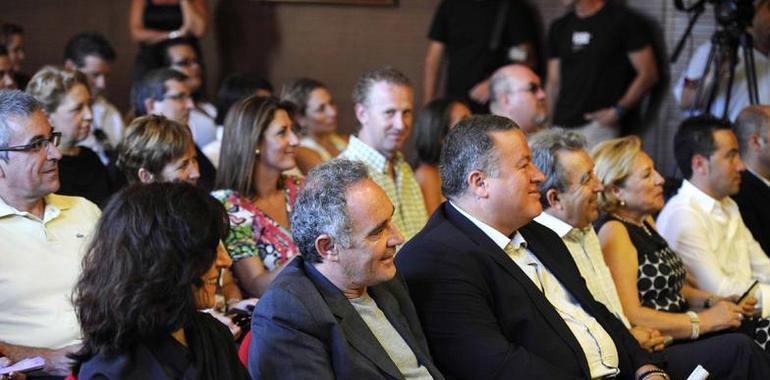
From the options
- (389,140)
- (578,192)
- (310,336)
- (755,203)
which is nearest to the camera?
(310,336)

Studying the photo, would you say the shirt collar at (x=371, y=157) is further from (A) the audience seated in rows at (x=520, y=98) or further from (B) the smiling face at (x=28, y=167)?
(B) the smiling face at (x=28, y=167)

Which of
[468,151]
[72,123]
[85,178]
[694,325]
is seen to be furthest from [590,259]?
[72,123]

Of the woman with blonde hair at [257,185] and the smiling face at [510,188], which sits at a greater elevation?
the smiling face at [510,188]

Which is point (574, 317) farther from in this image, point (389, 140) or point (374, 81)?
point (374, 81)

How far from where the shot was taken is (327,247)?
2477 mm

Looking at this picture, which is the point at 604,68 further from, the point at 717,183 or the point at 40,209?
the point at 40,209

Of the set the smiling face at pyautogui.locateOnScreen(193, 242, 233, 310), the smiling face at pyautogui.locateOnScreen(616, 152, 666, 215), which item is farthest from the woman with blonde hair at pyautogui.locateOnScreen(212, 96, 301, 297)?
the smiling face at pyautogui.locateOnScreen(193, 242, 233, 310)

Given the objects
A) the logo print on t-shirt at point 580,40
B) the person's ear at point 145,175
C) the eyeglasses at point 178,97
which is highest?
the logo print on t-shirt at point 580,40

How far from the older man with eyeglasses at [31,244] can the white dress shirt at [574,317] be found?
1113 mm

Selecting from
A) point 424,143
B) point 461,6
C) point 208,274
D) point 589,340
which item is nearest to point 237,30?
point 461,6

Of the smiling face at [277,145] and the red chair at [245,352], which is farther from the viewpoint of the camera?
the smiling face at [277,145]

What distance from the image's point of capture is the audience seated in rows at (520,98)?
16.0ft

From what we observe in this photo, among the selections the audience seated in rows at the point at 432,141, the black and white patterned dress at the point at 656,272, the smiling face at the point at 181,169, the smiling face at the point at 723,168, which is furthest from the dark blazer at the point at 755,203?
the smiling face at the point at 181,169

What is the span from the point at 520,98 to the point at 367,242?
8.39ft
